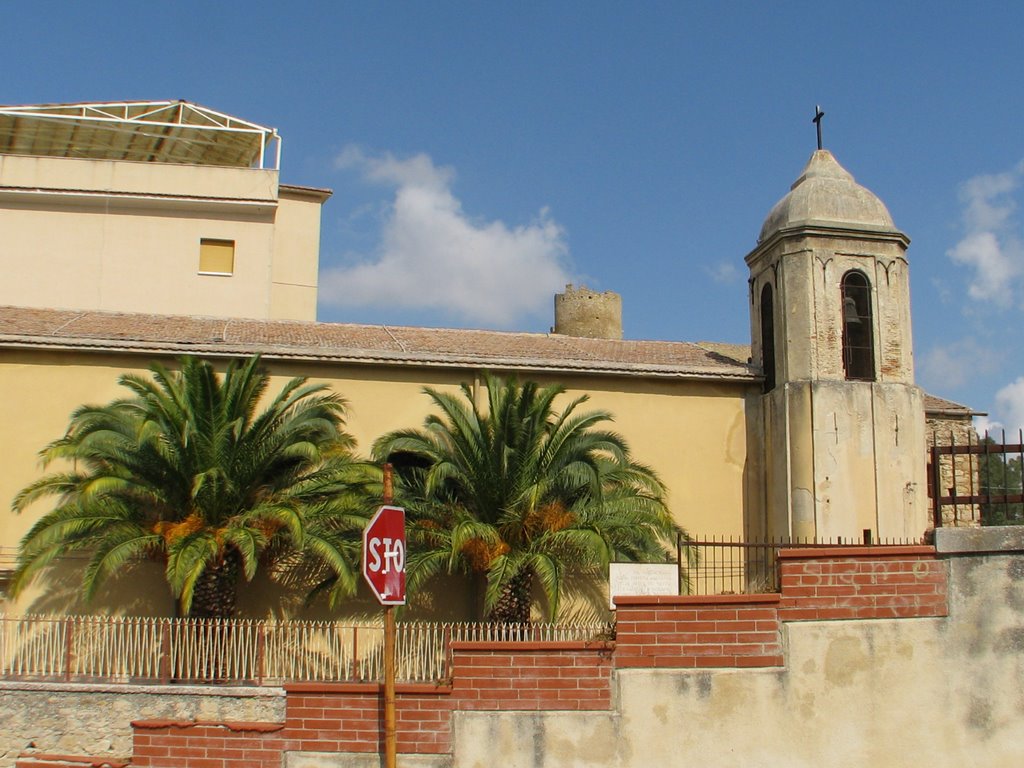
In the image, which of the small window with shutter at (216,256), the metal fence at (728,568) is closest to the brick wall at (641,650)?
the metal fence at (728,568)

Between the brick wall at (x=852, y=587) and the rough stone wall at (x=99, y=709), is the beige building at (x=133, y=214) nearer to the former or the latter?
the rough stone wall at (x=99, y=709)

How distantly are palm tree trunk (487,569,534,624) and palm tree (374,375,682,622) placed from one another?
2cm

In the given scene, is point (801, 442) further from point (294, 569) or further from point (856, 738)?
point (856, 738)

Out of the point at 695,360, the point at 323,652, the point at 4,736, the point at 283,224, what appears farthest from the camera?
the point at 283,224

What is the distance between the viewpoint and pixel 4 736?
15.3m

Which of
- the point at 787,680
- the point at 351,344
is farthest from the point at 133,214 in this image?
the point at 787,680

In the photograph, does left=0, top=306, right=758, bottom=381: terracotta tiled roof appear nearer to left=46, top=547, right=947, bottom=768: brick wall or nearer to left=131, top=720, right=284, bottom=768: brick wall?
left=131, top=720, right=284, bottom=768: brick wall

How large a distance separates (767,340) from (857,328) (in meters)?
1.64

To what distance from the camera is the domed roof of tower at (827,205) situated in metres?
20.4

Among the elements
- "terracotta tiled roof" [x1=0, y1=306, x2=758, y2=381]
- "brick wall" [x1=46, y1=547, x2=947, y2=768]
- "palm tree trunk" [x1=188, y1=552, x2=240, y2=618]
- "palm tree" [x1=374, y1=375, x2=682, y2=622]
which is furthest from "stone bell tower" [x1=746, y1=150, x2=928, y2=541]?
"brick wall" [x1=46, y1=547, x2=947, y2=768]

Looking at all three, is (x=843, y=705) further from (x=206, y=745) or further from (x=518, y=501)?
(x=518, y=501)

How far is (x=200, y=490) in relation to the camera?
17.1m

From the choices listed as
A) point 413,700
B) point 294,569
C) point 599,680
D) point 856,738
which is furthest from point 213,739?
point 294,569

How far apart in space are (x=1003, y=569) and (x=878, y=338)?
12.5m
